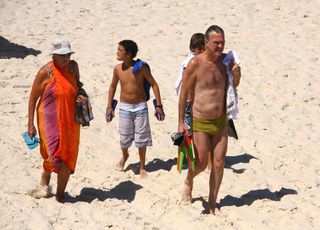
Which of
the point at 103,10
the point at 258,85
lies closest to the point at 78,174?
the point at 258,85

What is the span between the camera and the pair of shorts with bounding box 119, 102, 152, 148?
5.98 meters

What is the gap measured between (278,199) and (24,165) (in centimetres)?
274

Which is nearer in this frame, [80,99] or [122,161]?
[80,99]

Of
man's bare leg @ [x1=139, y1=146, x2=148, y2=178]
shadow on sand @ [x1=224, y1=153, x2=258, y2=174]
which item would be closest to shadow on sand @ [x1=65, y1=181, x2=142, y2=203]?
man's bare leg @ [x1=139, y1=146, x2=148, y2=178]

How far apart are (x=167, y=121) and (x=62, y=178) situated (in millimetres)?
2872

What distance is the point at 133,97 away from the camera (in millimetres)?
5938

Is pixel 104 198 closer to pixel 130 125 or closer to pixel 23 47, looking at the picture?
pixel 130 125

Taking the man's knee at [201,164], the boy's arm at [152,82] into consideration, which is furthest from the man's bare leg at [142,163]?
the man's knee at [201,164]

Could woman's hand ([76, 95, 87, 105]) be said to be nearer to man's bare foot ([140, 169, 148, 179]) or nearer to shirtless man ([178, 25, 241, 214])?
shirtless man ([178, 25, 241, 214])

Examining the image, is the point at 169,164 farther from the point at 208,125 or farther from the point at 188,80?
the point at 188,80

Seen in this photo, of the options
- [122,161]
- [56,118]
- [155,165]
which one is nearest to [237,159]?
[155,165]

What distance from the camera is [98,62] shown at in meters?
9.91

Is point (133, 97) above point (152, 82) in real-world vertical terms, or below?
below

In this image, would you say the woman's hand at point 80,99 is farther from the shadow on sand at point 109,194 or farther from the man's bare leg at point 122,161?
the man's bare leg at point 122,161
